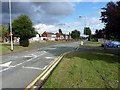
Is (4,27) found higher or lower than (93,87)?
higher

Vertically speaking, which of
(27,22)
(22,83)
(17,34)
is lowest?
(22,83)

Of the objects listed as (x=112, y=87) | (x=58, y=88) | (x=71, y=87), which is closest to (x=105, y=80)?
A: (x=112, y=87)

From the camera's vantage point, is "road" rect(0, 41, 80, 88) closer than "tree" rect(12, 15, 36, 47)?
Yes

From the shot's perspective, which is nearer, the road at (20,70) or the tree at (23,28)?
the road at (20,70)

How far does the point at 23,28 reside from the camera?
29109mm

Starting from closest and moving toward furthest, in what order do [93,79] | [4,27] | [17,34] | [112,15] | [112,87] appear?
1. [112,87]
2. [93,79]
3. [112,15]
4. [17,34]
5. [4,27]

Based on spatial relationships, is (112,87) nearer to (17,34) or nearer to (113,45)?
(17,34)

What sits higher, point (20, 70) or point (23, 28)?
point (23, 28)

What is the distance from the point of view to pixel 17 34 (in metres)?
29.1

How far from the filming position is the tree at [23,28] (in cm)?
2873

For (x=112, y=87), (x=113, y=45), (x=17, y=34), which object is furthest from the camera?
(x=113, y=45)

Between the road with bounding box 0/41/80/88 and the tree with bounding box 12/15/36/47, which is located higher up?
the tree with bounding box 12/15/36/47

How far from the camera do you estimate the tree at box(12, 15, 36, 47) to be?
2873 centimetres

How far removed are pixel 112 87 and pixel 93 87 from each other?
0.63 metres
